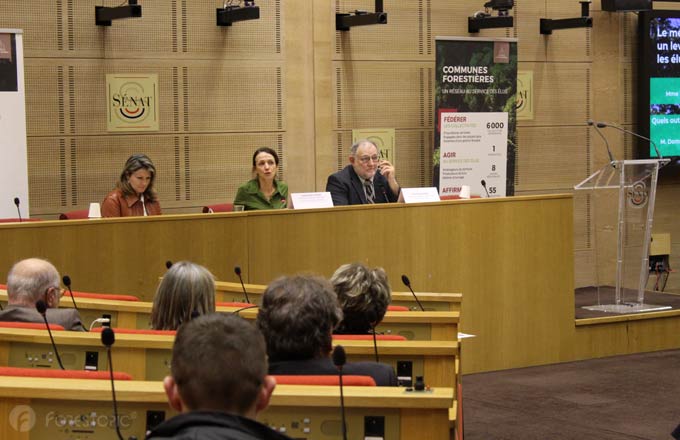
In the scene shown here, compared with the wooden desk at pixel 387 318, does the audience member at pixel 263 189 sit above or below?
above

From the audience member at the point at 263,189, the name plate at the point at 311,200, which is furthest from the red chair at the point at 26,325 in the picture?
the audience member at the point at 263,189

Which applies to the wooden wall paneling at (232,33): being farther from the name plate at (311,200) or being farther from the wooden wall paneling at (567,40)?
the wooden wall paneling at (567,40)

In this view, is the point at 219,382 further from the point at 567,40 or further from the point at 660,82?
the point at 660,82

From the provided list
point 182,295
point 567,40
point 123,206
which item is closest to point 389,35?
point 567,40

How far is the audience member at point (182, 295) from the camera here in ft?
12.2

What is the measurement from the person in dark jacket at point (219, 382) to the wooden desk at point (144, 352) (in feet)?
5.64

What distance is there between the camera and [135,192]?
7082mm

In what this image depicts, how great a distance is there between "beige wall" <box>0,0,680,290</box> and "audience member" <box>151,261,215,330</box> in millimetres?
4757

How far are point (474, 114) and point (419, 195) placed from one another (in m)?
2.79

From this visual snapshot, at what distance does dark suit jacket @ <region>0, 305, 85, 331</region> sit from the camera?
13.2 ft

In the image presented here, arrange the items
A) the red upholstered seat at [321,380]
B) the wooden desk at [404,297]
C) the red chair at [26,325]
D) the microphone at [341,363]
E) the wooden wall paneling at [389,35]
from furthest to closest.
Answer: the wooden wall paneling at [389,35]
the wooden desk at [404,297]
the red chair at [26,325]
the red upholstered seat at [321,380]
the microphone at [341,363]

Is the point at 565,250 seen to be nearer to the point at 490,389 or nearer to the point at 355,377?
the point at 490,389

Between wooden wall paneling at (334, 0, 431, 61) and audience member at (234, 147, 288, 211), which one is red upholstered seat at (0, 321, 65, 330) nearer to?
audience member at (234, 147, 288, 211)

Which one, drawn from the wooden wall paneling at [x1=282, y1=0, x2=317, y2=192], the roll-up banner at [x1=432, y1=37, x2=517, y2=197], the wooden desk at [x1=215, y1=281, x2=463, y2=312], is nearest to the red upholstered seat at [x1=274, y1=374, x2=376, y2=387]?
the wooden desk at [x1=215, y1=281, x2=463, y2=312]
